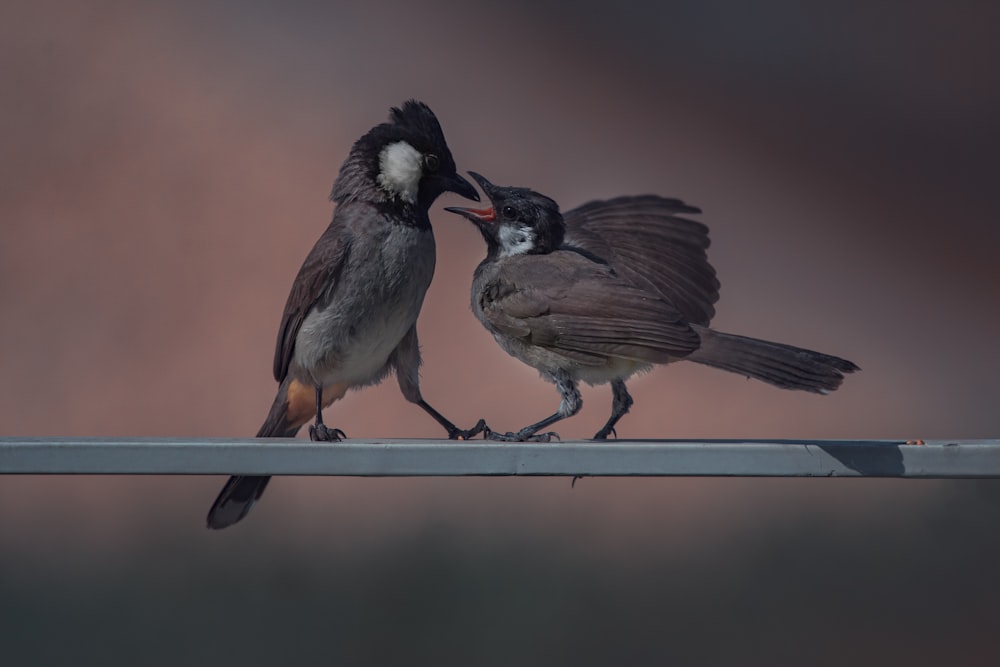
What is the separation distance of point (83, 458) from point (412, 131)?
1236mm

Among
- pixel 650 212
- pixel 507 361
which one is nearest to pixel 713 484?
pixel 507 361

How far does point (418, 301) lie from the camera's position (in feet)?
10.8

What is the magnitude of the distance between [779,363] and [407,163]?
1.17m

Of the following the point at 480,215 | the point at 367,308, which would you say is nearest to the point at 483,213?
the point at 480,215

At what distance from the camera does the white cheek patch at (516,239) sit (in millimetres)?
3244

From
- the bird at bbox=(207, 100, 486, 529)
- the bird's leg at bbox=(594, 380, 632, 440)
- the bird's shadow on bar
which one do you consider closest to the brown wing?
the bird at bbox=(207, 100, 486, 529)

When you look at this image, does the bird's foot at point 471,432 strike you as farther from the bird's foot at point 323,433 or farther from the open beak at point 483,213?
the open beak at point 483,213

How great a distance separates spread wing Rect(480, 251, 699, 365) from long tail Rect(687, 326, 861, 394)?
0.26 ft

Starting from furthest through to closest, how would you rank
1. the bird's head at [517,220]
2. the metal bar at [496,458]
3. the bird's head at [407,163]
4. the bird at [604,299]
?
1. the bird's head at [517,220]
2. the bird's head at [407,163]
3. the bird at [604,299]
4. the metal bar at [496,458]

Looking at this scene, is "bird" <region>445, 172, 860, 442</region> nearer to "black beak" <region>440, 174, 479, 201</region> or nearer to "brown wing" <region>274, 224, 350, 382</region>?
"black beak" <region>440, 174, 479, 201</region>

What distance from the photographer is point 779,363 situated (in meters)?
2.52

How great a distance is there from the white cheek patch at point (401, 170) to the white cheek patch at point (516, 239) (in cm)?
27

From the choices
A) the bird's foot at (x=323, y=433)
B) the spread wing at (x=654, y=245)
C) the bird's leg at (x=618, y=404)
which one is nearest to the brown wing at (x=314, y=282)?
the bird's foot at (x=323, y=433)

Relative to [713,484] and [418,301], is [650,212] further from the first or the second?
[713,484]
